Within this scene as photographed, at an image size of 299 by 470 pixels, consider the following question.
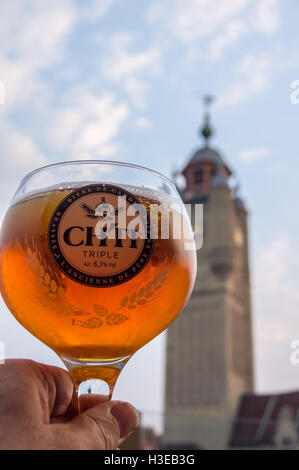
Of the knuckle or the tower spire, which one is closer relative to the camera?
the knuckle

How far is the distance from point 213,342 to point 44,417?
73.8 ft

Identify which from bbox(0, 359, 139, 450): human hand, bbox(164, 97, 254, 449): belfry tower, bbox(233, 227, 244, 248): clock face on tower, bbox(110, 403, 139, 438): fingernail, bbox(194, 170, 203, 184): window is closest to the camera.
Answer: bbox(0, 359, 139, 450): human hand

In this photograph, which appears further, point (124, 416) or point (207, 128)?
point (207, 128)

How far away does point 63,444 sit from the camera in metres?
0.59

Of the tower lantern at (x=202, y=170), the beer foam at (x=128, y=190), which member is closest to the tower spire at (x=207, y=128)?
the tower lantern at (x=202, y=170)

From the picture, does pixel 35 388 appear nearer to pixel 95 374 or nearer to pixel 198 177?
pixel 95 374

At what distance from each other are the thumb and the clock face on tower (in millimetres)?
22879

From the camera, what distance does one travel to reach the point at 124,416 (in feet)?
2.31

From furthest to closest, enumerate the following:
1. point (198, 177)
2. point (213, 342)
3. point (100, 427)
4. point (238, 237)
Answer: point (198, 177) → point (238, 237) → point (213, 342) → point (100, 427)

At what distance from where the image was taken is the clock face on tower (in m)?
23.7

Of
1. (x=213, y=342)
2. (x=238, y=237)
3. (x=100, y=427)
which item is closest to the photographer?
(x=100, y=427)

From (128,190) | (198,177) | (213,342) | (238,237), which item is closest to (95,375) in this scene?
(128,190)
